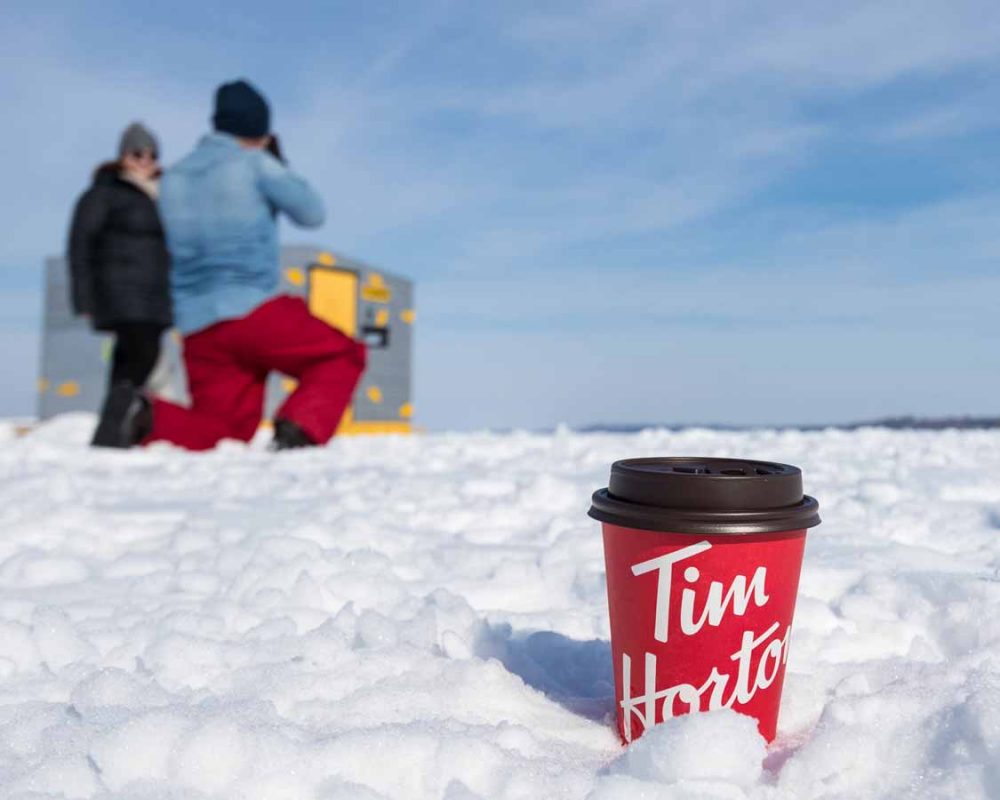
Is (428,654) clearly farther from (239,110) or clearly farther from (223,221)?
(239,110)

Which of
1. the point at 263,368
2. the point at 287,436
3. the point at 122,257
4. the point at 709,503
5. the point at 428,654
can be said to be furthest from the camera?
the point at 122,257

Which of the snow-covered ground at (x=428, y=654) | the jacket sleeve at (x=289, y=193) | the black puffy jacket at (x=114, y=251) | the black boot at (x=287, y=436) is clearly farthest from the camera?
the black puffy jacket at (x=114, y=251)

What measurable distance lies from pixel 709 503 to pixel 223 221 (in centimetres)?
412

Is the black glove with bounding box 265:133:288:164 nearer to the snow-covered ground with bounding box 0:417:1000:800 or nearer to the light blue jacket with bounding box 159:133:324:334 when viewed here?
the light blue jacket with bounding box 159:133:324:334

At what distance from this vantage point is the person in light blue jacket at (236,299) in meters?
4.59

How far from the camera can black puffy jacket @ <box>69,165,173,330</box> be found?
5.43 metres

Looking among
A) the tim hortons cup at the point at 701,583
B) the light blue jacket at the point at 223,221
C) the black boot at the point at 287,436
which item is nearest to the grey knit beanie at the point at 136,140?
the light blue jacket at the point at 223,221

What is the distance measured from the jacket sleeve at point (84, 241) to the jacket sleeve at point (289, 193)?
1.48 m

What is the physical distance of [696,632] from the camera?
3.56 feet

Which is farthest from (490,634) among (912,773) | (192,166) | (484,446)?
(192,166)

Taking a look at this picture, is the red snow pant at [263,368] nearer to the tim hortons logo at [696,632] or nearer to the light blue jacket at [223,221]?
the light blue jacket at [223,221]

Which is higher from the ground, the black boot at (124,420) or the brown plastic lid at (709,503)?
the brown plastic lid at (709,503)

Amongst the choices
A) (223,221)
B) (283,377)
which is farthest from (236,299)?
(283,377)

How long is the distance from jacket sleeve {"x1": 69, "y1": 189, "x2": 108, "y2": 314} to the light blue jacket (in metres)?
1.03
